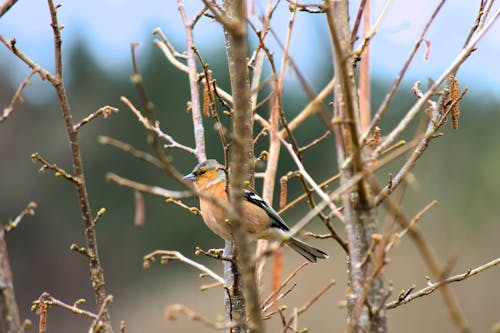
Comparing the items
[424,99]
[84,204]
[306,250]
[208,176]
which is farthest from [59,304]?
[208,176]

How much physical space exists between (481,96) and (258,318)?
1932 centimetres

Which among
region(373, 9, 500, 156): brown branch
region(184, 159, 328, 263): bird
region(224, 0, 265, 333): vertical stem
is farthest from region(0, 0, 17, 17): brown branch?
region(184, 159, 328, 263): bird

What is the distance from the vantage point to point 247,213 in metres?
4.71

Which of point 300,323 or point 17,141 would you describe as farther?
point 17,141

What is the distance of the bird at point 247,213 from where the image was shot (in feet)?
14.0

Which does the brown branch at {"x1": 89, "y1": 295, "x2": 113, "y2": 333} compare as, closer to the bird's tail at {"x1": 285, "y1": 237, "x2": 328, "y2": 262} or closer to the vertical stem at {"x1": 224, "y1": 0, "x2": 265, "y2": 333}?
the vertical stem at {"x1": 224, "y1": 0, "x2": 265, "y2": 333}

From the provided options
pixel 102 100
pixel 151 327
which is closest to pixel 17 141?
pixel 102 100

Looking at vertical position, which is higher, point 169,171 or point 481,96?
point 481,96

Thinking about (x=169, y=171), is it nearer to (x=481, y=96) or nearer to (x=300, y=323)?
(x=300, y=323)

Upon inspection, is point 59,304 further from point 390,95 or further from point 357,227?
point 390,95

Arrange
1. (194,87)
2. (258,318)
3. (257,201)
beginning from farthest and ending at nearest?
(257,201) → (194,87) → (258,318)

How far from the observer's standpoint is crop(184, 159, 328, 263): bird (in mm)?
4270

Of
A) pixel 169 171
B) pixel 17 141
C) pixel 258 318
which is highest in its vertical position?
pixel 17 141

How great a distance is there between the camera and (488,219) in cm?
1703
